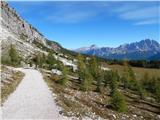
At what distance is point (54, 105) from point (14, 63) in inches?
3548

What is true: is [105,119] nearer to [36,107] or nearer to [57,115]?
[57,115]

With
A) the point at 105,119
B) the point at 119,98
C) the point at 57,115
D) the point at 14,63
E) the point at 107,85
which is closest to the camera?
the point at 57,115

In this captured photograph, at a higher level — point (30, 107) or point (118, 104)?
point (30, 107)

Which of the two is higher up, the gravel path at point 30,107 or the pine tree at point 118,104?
the gravel path at point 30,107

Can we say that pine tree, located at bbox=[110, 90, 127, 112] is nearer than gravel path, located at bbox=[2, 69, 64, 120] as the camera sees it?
No

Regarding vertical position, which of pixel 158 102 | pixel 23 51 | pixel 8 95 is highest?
pixel 23 51

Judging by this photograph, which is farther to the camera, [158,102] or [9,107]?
[158,102]

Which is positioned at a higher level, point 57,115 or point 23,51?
point 23,51

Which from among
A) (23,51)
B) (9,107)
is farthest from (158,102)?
(23,51)

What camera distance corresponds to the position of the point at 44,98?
40.3 metres

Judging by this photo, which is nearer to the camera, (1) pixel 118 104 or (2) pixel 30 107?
(2) pixel 30 107

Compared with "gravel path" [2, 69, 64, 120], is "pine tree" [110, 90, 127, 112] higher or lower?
lower

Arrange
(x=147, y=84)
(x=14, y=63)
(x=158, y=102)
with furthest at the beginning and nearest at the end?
(x=14, y=63), (x=147, y=84), (x=158, y=102)

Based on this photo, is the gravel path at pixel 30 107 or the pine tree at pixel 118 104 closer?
the gravel path at pixel 30 107
